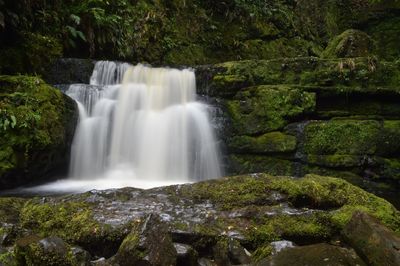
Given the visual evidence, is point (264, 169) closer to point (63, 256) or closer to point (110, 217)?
point (110, 217)

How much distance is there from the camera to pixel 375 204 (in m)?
4.29

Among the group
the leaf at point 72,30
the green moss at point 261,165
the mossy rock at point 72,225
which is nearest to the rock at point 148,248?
the mossy rock at point 72,225

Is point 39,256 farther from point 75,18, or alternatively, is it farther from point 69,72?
point 75,18

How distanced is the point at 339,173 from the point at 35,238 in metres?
6.02

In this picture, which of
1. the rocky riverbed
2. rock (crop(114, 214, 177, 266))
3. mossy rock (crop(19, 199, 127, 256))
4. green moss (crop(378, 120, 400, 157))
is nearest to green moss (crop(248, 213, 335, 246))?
the rocky riverbed

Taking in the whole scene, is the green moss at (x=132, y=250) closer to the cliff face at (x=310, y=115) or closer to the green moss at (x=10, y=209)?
the green moss at (x=10, y=209)

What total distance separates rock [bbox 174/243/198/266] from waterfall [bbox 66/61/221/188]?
3911 millimetres

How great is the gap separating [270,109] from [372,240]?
18.0ft

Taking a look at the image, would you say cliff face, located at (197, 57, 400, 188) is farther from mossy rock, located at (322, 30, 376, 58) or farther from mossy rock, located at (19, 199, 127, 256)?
mossy rock, located at (19, 199, 127, 256)

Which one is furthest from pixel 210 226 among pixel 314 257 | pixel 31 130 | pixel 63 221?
pixel 31 130

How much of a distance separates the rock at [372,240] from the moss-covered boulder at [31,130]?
483 cm

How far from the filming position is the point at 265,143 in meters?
8.05

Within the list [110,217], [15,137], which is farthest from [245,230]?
[15,137]

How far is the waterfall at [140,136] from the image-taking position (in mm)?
7598
